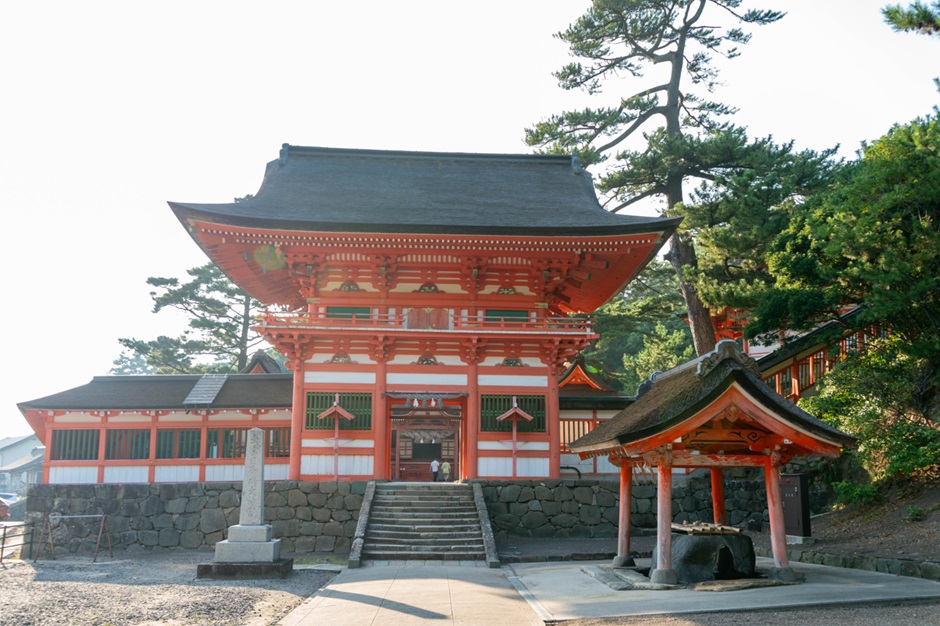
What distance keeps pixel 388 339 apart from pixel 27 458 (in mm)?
62502

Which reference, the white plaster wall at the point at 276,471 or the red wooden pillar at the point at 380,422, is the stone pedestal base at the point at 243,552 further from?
the white plaster wall at the point at 276,471

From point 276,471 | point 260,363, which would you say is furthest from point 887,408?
point 260,363

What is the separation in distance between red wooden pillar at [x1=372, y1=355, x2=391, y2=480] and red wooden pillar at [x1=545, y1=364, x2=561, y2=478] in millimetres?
4677

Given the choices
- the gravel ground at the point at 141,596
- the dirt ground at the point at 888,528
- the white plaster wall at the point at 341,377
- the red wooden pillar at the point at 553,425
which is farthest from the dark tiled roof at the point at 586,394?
the gravel ground at the point at 141,596

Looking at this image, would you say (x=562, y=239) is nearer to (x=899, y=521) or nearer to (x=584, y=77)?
(x=899, y=521)

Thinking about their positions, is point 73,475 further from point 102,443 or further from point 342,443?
point 342,443

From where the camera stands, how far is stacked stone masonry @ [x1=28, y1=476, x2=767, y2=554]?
812 inches

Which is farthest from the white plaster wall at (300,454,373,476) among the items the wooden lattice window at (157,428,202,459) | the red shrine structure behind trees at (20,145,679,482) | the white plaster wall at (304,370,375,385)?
the wooden lattice window at (157,428,202,459)

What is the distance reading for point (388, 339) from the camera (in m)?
21.8

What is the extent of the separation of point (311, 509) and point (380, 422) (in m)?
2.98

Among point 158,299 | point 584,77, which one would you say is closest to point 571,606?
point 584,77

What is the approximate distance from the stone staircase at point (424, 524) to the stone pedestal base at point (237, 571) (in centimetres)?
281

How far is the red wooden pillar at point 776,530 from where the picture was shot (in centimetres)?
1182

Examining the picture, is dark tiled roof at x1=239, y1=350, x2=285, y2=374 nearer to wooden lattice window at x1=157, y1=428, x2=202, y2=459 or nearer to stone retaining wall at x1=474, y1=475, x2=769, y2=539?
wooden lattice window at x1=157, y1=428, x2=202, y2=459
